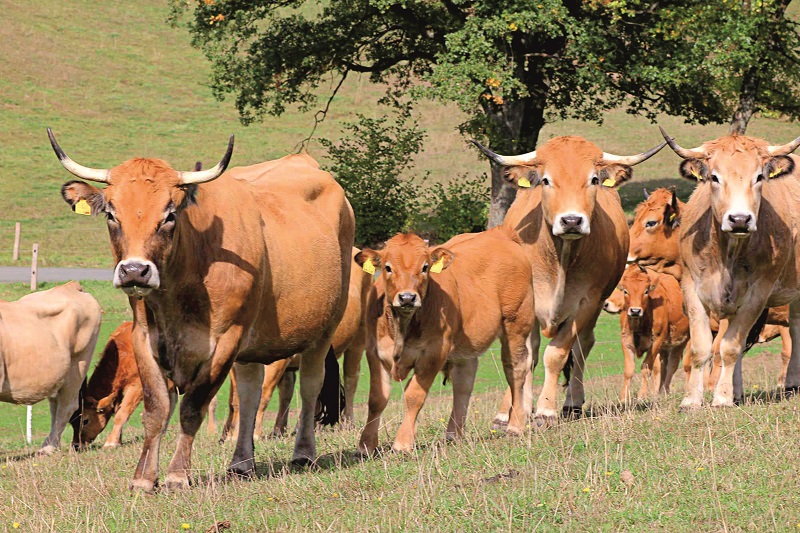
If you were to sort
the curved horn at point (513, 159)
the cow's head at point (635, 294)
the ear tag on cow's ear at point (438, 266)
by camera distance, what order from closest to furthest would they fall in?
1. the ear tag on cow's ear at point (438, 266)
2. the curved horn at point (513, 159)
3. the cow's head at point (635, 294)

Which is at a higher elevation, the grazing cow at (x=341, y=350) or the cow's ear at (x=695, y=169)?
the cow's ear at (x=695, y=169)

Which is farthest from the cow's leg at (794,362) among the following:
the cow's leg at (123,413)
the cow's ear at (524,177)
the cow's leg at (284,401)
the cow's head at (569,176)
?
the cow's leg at (123,413)

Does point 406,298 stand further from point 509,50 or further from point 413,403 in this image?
point 509,50

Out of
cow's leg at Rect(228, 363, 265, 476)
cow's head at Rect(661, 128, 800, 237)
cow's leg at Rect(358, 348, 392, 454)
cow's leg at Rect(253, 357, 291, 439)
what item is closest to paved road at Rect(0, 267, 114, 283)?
cow's leg at Rect(253, 357, 291, 439)

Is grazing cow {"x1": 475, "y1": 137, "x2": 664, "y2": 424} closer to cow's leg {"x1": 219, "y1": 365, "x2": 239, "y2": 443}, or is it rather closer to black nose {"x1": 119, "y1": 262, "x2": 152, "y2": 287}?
cow's leg {"x1": 219, "y1": 365, "x2": 239, "y2": 443}

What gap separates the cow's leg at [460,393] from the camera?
10.6m

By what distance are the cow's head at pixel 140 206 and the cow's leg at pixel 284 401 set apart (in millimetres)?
5884

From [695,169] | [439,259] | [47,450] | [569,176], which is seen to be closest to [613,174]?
[569,176]

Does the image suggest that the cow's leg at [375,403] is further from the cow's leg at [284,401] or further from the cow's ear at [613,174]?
the cow's leg at [284,401]

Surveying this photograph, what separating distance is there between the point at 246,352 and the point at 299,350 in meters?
0.71

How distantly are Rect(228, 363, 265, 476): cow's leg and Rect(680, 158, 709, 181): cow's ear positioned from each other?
175 inches

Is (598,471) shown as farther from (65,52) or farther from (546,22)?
(65,52)

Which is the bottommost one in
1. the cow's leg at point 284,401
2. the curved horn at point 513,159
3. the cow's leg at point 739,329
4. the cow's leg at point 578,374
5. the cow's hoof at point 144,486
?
the cow's leg at point 284,401

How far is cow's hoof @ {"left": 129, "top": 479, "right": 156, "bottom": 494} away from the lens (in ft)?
25.2
